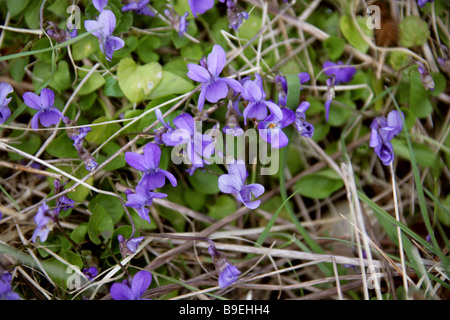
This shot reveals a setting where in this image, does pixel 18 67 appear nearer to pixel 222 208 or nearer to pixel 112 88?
pixel 112 88

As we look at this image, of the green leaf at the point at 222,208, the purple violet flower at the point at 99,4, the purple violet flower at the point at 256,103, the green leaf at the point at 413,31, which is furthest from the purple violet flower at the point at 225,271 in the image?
the green leaf at the point at 413,31

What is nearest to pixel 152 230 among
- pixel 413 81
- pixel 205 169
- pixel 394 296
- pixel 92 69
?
pixel 205 169

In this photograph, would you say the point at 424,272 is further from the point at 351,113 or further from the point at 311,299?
the point at 351,113

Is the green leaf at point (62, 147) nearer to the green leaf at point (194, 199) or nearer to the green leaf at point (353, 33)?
the green leaf at point (194, 199)

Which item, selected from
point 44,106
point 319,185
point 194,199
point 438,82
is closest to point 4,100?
point 44,106

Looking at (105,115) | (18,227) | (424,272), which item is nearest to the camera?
(424,272)

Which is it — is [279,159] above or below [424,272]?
above
